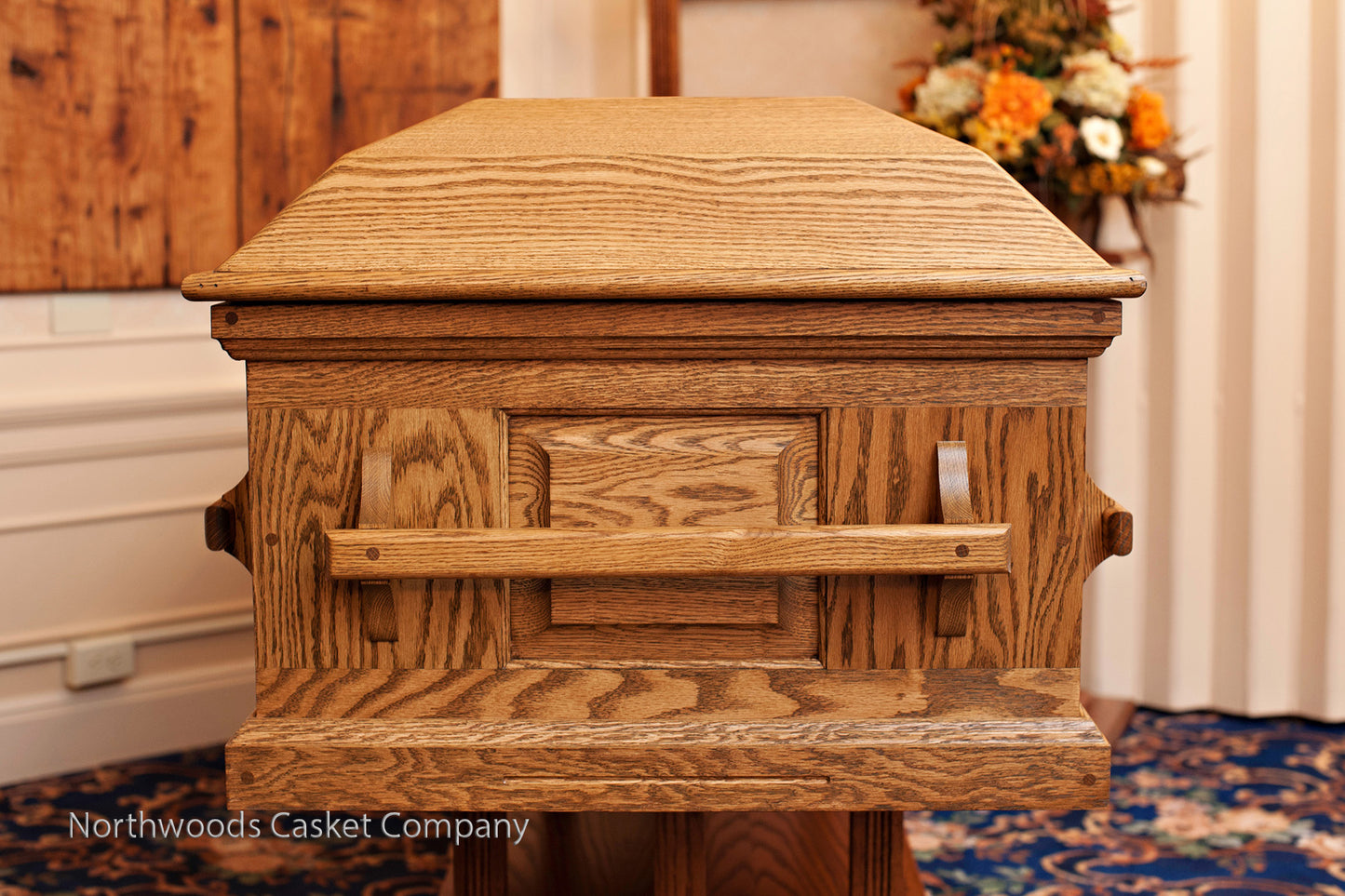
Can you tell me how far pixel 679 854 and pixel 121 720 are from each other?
5.73 ft

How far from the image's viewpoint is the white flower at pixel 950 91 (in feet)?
7.79

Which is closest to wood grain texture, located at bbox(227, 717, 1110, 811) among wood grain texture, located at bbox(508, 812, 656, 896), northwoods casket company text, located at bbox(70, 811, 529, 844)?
wood grain texture, located at bbox(508, 812, 656, 896)

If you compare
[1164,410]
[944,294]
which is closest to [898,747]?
[944,294]

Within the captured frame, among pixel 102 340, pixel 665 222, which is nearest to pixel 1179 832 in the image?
pixel 665 222

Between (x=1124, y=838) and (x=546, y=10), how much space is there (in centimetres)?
242

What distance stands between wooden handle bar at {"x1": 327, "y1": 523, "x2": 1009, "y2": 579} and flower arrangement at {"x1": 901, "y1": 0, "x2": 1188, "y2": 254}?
4.84ft

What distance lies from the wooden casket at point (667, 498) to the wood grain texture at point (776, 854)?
2.40 feet

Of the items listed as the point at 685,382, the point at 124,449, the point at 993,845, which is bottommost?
the point at 993,845

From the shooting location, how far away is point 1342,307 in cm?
262

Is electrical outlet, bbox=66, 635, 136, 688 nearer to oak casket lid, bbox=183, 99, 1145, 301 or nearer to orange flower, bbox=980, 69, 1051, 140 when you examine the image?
oak casket lid, bbox=183, 99, 1145, 301

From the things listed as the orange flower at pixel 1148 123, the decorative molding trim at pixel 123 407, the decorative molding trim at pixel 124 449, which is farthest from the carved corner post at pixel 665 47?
the decorative molding trim at pixel 124 449

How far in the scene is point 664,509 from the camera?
43.0 inches

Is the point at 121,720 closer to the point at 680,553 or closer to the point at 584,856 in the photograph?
the point at 584,856

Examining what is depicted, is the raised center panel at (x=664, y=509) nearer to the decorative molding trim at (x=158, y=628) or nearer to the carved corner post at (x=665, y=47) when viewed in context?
the carved corner post at (x=665, y=47)
